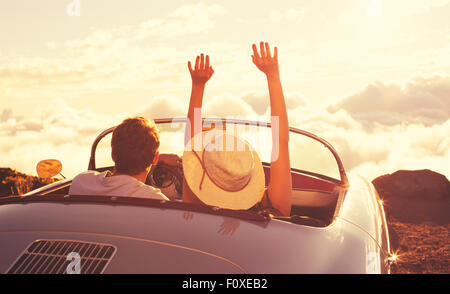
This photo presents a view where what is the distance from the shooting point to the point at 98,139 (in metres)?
4.84

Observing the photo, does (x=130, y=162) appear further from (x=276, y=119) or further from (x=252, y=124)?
(x=252, y=124)

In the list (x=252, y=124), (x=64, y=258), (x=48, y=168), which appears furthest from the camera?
(x=252, y=124)

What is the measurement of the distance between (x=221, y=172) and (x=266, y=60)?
2.40ft

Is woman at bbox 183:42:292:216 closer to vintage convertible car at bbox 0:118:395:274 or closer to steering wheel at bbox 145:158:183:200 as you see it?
vintage convertible car at bbox 0:118:395:274

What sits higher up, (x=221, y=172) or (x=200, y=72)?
(x=200, y=72)

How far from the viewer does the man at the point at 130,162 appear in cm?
276

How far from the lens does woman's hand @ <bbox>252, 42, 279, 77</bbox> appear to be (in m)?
2.91

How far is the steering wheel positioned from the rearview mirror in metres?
0.92

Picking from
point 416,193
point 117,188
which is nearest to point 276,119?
point 117,188

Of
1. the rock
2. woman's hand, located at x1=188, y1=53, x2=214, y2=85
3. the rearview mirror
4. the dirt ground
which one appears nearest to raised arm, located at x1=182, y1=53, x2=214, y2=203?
woman's hand, located at x1=188, y1=53, x2=214, y2=85

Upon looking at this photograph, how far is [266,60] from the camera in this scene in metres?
2.92

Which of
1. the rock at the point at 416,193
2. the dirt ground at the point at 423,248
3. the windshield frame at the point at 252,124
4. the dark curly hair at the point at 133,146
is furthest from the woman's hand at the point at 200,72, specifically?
the rock at the point at 416,193
